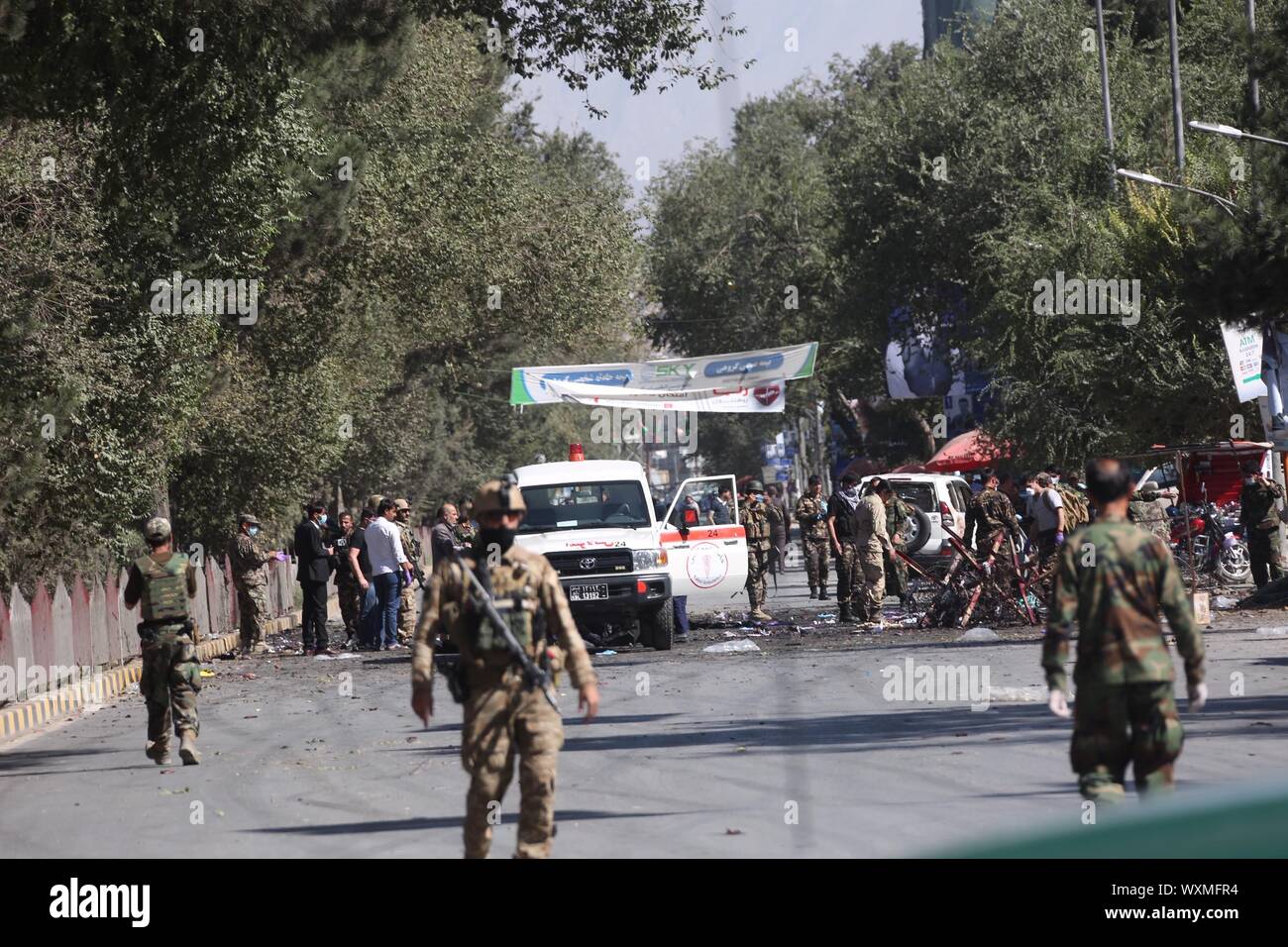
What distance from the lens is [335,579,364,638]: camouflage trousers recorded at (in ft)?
85.6

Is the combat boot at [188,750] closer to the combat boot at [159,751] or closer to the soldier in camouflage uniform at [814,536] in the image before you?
the combat boot at [159,751]

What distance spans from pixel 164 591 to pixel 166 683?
651 mm

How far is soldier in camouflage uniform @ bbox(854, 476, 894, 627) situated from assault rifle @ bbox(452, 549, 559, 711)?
50.6 ft

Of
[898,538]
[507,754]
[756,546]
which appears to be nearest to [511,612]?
[507,754]

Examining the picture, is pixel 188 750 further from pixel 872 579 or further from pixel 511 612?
pixel 872 579

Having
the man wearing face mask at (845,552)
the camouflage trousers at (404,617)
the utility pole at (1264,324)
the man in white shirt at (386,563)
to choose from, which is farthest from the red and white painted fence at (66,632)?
the utility pole at (1264,324)

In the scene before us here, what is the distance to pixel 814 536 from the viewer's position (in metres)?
28.8

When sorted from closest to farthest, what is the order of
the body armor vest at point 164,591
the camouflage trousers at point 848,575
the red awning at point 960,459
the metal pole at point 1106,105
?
the body armor vest at point 164,591 < the camouflage trousers at point 848,575 < the metal pole at point 1106,105 < the red awning at point 960,459

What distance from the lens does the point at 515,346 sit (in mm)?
50438

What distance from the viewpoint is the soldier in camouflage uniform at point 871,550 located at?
22625 millimetres

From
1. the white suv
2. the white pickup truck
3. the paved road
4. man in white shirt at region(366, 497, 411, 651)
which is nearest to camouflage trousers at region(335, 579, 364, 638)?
man in white shirt at region(366, 497, 411, 651)

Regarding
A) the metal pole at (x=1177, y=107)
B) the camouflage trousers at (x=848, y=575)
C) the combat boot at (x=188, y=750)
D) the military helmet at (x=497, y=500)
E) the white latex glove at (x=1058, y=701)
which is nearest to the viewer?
the white latex glove at (x=1058, y=701)
